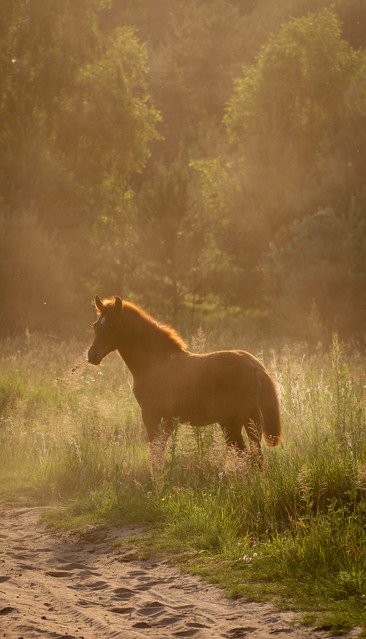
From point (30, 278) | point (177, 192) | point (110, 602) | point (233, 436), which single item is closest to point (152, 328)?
point (233, 436)

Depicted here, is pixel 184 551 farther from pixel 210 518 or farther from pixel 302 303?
pixel 302 303

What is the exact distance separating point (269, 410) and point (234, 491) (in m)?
0.99

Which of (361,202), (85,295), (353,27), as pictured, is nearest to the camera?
(361,202)

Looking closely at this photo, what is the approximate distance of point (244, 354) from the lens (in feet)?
23.8

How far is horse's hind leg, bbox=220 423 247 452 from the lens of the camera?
7.20 meters

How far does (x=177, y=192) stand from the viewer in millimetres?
24391

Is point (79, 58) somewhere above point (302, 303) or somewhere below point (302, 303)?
above

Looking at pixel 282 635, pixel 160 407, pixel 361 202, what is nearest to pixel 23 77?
pixel 361 202

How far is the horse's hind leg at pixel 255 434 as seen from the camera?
22.5 feet

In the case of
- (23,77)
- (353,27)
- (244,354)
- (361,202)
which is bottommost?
(244,354)

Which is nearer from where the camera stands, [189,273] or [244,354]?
[244,354]

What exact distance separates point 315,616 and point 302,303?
19388mm

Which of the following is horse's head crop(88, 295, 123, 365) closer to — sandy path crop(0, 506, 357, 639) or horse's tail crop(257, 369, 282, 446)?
horse's tail crop(257, 369, 282, 446)

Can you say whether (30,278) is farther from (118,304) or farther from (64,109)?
(118,304)
